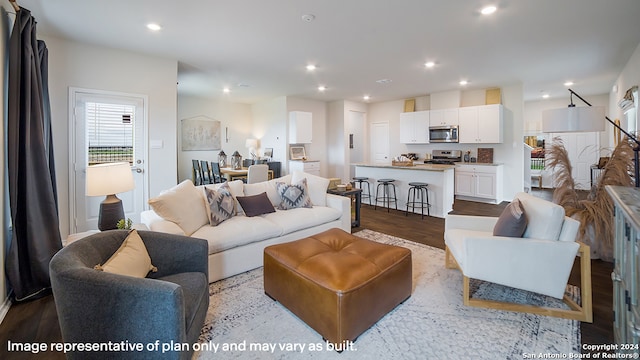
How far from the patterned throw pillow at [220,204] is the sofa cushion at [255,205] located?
15 centimetres

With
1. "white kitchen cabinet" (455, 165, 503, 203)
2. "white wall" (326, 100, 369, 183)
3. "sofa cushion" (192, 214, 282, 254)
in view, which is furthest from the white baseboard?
"white kitchen cabinet" (455, 165, 503, 203)

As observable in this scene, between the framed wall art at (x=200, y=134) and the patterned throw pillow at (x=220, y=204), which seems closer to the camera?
the patterned throw pillow at (x=220, y=204)

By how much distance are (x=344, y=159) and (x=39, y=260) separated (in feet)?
22.2

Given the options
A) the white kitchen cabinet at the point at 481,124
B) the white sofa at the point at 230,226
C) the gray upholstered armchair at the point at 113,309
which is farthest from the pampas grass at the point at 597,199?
the gray upholstered armchair at the point at 113,309

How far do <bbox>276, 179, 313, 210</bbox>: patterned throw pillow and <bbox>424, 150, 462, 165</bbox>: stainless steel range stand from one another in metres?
4.79

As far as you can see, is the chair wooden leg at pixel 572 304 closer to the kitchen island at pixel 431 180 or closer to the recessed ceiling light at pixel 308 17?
the recessed ceiling light at pixel 308 17

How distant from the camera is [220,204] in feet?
10.2

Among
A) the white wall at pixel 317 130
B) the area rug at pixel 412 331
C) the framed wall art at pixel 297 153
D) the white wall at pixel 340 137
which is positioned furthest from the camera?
the white wall at pixel 340 137

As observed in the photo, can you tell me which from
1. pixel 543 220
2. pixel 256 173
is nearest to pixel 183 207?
pixel 256 173

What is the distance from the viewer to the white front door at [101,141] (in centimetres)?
390

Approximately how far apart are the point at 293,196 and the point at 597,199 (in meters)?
3.37

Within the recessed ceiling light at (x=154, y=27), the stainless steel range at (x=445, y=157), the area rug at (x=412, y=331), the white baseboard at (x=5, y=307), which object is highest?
the recessed ceiling light at (x=154, y=27)

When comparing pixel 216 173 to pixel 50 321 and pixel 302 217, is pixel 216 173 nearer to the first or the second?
pixel 302 217

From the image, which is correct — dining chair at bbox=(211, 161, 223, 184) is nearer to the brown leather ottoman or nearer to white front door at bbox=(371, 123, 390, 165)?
the brown leather ottoman
